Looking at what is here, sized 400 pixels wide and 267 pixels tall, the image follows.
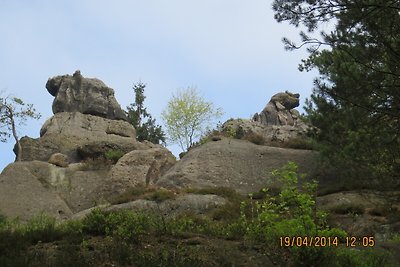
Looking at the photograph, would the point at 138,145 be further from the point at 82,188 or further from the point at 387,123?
the point at 387,123

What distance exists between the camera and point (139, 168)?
28.3 meters

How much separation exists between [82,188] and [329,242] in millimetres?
23953

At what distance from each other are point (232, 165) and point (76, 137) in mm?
18525

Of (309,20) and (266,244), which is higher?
(309,20)

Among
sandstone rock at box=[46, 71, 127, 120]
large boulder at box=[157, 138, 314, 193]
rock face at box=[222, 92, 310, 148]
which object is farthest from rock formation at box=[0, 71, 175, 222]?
rock face at box=[222, 92, 310, 148]

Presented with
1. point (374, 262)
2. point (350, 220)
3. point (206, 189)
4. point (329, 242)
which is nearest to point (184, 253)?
point (329, 242)

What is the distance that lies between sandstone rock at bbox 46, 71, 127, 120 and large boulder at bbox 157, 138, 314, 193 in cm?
1985

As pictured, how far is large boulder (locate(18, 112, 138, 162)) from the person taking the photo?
121 ft

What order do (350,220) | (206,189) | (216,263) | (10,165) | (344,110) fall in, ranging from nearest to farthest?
(216,263), (344,110), (350,220), (206,189), (10,165)

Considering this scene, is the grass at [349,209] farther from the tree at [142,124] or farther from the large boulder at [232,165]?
the tree at [142,124]

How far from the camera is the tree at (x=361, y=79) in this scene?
30.6ft

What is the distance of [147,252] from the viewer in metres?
8.79

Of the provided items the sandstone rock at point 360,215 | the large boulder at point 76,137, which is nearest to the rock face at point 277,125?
the sandstone rock at point 360,215

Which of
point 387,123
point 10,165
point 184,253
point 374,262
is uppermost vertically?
point 10,165
